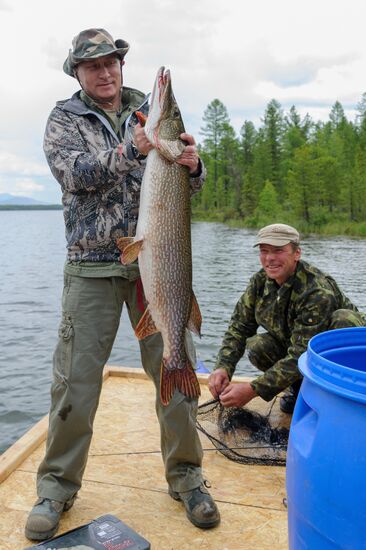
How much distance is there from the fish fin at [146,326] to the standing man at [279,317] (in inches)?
57.7

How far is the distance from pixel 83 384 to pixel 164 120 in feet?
5.13

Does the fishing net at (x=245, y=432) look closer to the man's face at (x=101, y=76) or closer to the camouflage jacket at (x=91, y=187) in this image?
the camouflage jacket at (x=91, y=187)

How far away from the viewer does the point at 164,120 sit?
297 cm

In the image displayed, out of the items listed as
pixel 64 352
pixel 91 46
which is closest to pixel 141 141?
pixel 91 46

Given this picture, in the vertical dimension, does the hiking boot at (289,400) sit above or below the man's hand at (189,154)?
below

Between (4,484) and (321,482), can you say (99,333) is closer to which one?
(4,484)

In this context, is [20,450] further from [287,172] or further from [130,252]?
[287,172]

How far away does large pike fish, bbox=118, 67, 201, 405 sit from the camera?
3.01 metres

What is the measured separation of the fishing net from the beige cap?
4.59 ft

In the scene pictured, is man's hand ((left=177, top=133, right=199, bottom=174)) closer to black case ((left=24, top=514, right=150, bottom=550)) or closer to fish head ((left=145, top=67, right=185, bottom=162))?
fish head ((left=145, top=67, right=185, bottom=162))

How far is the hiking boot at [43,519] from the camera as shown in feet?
10.4

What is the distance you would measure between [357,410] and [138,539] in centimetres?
171

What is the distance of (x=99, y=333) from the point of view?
11.0 ft

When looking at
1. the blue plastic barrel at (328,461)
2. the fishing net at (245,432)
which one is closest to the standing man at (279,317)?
the fishing net at (245,432)
